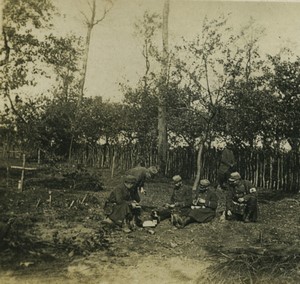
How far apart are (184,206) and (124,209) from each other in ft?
3.79

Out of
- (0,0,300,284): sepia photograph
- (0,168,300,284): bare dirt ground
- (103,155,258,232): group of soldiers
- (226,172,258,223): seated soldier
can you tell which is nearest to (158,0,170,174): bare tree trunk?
(0,0,300,284): sepia photograph

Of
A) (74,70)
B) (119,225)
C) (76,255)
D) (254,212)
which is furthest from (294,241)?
(74,70)

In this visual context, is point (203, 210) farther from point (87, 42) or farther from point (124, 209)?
point (87, 42)

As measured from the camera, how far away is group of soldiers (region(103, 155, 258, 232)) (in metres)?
6.12

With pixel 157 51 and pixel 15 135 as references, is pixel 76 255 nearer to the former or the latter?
pixel 15 135

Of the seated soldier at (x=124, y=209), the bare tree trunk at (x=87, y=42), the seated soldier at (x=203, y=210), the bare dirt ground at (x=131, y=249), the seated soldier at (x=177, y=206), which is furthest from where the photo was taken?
the bare tree trunk at (x=87, y=42)

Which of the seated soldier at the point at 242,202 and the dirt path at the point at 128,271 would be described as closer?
the dirt path at the point at 128,271

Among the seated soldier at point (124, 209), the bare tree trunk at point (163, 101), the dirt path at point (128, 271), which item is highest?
the bare tree trunk at point (163, 101)

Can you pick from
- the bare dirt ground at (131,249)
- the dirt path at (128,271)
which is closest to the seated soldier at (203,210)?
the bare dirt ground at (131,249)

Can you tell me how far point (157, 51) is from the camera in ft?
30.8

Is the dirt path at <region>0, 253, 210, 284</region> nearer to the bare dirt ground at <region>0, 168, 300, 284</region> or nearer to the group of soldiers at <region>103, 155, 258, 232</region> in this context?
the bare dirt ground at <region>0, 168, 300, 284</region>

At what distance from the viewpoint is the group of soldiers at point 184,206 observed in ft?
20.1

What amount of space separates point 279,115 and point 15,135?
5877 mm

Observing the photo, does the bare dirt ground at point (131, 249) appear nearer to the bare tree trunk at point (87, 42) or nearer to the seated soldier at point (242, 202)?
the seated soldier at point (242, 202)
